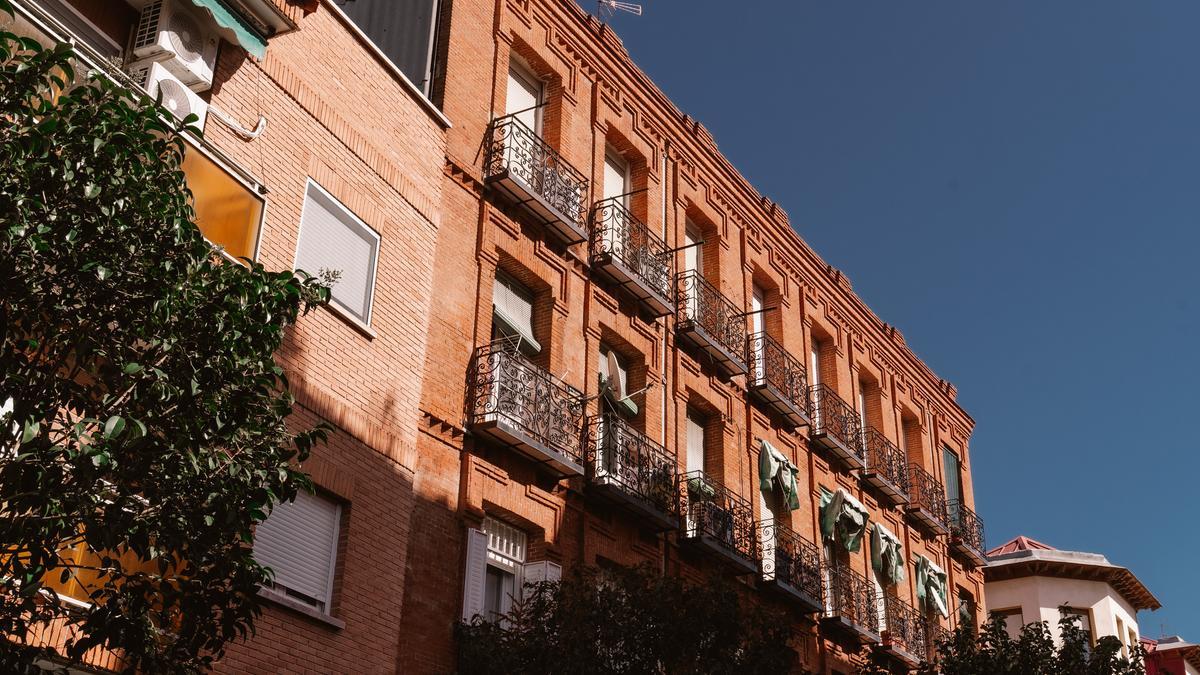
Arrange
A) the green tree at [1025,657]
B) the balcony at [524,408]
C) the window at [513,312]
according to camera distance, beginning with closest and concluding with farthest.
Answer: the balcony at [524,408] → the window at [513,312] → the green tree at [1025,657]

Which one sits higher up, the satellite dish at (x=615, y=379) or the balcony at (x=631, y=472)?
the satellite dish at (x=615, y=379)

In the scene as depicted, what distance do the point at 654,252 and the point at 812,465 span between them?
6.22 meters

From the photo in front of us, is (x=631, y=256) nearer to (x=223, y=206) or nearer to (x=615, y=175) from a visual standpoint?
(x=615, y=175)

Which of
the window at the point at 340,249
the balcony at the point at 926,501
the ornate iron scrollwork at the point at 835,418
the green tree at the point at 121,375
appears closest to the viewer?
the green tree at the point at 121,375

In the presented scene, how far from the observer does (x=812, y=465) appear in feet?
88.6

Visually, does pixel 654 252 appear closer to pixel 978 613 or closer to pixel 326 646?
pixel 326 646

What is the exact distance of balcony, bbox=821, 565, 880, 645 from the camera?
2544 cm

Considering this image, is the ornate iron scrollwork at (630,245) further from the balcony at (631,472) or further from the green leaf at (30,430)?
the green leaf at (30,430)

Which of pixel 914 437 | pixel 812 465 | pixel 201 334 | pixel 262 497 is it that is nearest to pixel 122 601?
pixel 262 497

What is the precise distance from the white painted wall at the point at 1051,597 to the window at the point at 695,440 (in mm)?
19877

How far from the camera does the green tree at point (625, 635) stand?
15.2 meters

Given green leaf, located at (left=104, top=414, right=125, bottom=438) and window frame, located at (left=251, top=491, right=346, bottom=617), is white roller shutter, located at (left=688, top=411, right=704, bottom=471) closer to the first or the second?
window frame, located at (left=251, top=491, right=346, bottom=617)

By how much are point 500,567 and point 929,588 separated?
15.1 m

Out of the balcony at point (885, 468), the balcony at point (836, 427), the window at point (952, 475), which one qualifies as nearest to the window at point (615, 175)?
the balcony at point (836, 427)
